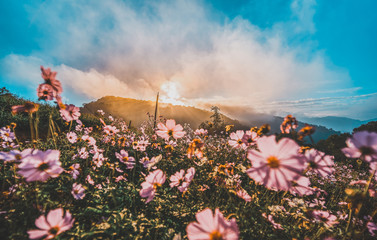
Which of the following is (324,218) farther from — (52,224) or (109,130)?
(109,130)

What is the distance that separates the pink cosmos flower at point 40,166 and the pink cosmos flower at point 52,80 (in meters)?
0.56

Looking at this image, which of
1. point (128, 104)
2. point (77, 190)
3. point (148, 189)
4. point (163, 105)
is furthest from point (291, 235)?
point (128, 104)

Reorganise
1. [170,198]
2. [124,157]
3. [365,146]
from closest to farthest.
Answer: [365,146], [170,198], [124,157]

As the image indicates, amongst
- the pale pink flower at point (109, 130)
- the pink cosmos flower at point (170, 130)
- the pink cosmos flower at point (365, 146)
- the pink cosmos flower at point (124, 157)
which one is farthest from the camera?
the pale pink flower at point (109, 130)

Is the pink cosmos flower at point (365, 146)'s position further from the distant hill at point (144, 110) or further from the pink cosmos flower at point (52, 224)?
the distant hill at point (144, 110)

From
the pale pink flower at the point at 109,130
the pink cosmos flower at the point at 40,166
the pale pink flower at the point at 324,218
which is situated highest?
the pale pink flower at the point at 109,130

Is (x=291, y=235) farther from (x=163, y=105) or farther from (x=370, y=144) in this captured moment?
(x=163, y=105)

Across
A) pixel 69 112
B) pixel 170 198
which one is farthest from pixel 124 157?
pixel 69 112

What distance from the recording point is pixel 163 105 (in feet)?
115

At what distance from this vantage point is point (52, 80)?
3.84ft

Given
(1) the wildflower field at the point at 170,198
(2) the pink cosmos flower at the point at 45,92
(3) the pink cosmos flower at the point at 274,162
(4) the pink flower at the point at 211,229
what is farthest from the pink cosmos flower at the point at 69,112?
(3) the pink cosmos flower at the point at 274,162

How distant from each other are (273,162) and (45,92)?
1724 mm

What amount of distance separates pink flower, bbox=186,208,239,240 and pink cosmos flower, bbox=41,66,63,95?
1.39m

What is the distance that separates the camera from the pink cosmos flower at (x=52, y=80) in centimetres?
111
